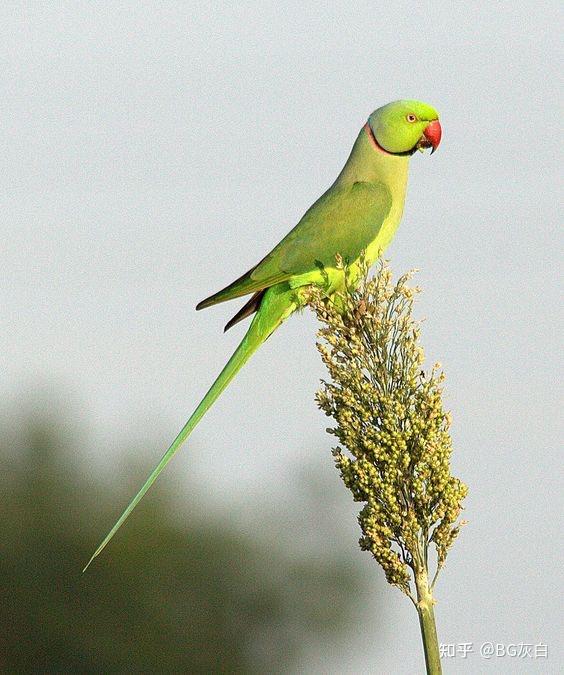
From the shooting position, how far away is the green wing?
5.64 m

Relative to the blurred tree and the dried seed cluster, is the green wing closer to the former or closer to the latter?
the dried seed cluster

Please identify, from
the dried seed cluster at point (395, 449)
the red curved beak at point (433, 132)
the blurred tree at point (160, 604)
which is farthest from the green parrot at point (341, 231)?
the blurred tree at point (160, 604)

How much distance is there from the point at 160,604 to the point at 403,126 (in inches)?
701

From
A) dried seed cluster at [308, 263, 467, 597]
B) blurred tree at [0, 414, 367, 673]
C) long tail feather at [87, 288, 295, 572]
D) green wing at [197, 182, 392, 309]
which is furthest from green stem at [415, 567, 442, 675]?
blurred tree at [0, 414, 367, 673]

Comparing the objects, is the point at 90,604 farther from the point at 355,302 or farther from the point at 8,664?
the point at 355,302

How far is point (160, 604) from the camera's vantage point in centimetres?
2206

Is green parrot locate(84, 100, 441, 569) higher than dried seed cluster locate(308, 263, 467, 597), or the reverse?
green parrot locate(84, 100, 441, 569)

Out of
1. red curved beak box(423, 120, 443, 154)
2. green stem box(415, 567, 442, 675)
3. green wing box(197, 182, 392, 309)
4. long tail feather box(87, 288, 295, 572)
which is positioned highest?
red curved beak box(423, 120, 443, 154)

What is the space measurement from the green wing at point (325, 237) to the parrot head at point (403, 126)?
1.02ft

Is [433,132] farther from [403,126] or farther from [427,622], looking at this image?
[427,622]

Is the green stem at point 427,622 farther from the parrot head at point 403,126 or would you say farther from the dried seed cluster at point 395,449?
the parrot head at point 403,126

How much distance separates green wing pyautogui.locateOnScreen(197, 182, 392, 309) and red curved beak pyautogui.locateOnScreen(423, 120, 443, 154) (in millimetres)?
523

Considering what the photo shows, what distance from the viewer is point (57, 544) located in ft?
79.4

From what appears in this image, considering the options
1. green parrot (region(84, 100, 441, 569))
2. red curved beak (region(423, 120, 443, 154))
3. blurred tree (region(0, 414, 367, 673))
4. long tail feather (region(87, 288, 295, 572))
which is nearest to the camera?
long tail feather (region(87, 288, 295, 572))
